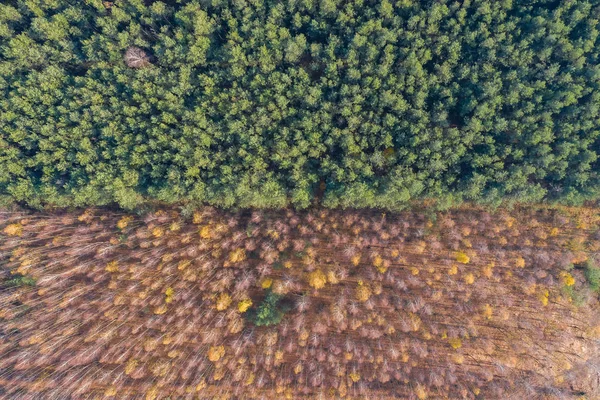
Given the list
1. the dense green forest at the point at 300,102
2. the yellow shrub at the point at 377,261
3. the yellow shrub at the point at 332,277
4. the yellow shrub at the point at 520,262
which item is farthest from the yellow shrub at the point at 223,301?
the yellow shrub at the point at 520,262

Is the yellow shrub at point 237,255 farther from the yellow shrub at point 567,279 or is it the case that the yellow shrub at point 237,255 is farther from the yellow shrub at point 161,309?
the yellow shrub at point 567,279

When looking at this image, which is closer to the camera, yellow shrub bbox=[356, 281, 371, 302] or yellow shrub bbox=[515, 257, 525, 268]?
yellow shrub bbox=[356, 281, 371, 302]

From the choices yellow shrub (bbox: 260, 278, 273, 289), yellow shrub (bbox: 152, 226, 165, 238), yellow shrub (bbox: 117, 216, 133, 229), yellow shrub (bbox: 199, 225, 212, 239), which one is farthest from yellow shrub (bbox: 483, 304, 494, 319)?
yellow shrub (bbox: 117, 216, 133, 229)

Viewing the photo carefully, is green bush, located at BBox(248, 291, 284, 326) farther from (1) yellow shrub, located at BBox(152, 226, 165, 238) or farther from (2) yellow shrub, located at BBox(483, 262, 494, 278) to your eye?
(2) yellow shrub, located at BBox(483, 262, 494, 278)

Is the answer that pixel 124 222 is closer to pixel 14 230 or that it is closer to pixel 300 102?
pixel 14 230

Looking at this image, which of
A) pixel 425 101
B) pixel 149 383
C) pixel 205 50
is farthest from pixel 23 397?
pixel 425 101

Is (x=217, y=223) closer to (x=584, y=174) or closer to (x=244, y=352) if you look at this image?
(x=244, y=352)
